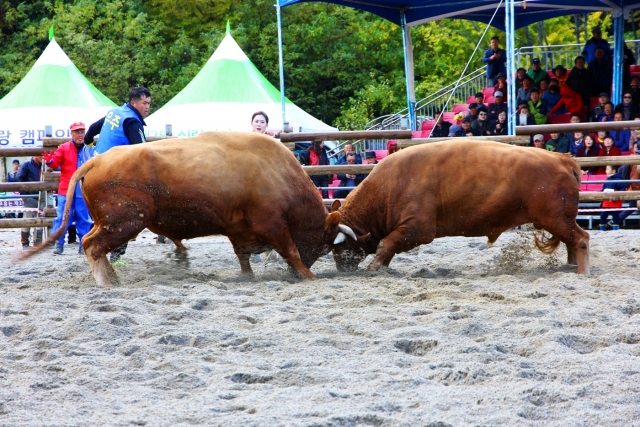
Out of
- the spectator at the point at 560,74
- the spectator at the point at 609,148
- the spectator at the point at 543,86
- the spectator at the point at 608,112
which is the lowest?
the spectator at the point at 609,148

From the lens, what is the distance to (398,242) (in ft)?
22.6

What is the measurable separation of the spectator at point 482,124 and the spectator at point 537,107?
1.12 metres

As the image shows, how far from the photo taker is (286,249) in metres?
6.64

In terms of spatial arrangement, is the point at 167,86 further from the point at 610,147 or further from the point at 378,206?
the point at 378,206

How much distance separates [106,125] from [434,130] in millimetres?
8604

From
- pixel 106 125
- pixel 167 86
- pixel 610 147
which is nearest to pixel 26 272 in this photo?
pixel 106 125

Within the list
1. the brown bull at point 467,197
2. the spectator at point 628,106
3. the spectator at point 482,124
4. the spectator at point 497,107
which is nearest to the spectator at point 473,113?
the spectator at point 482,124

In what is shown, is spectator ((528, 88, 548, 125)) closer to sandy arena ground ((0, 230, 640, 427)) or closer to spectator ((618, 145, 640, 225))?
spectator ((618, 145, 640, 225))

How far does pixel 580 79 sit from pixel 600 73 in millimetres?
405

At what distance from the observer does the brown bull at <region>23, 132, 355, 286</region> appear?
243 inches

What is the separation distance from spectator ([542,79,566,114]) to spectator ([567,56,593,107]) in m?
0.24

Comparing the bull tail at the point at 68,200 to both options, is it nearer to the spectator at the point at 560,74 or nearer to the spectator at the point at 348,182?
the spectator at the point at 348,182

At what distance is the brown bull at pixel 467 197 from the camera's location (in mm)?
6719

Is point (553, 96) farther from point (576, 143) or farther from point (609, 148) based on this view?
point (609, 148)
